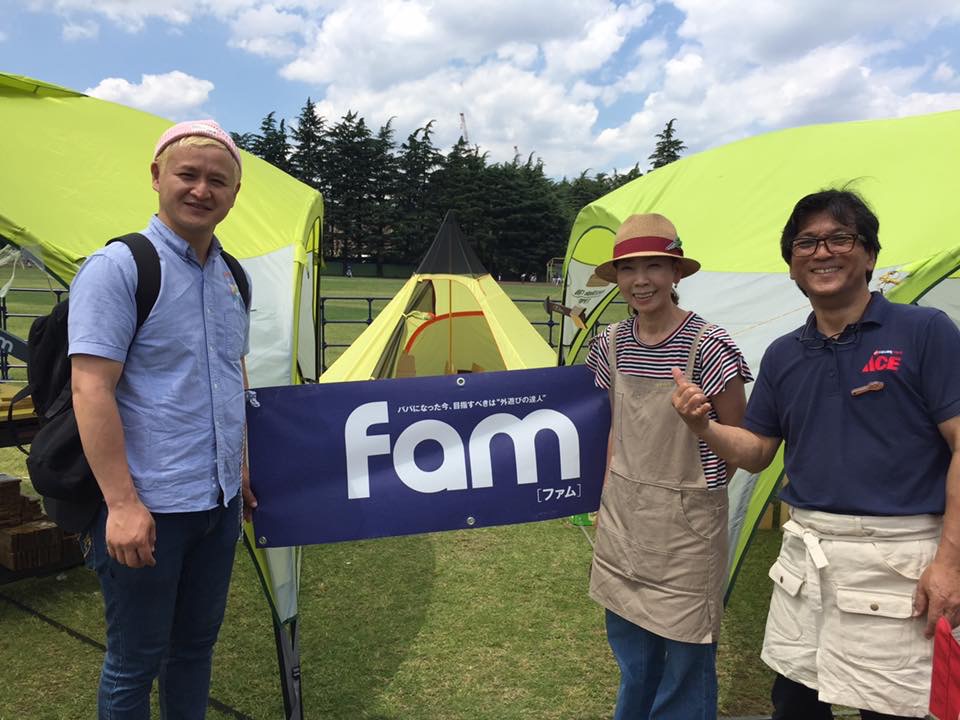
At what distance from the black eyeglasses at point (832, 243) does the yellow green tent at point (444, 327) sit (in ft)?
13.7

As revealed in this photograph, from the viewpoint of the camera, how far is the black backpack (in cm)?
165

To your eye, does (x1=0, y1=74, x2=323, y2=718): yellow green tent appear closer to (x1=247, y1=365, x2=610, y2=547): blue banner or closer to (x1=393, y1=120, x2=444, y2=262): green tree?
(x1=247, y1=365, x2=610, y2=547): blue banner

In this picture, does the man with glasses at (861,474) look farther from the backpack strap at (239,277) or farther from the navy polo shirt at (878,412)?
the backpack strap at (239,277)

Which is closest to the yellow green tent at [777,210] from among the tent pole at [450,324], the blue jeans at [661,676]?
the blue jeans at [661,676]

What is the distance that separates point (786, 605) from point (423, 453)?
48.9 inches

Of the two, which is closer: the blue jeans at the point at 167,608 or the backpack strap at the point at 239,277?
the blue jeans at the point at 167,608

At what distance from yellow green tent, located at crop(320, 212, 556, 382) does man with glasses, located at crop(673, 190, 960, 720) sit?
416 cm

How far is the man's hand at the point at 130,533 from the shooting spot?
63.6 inches

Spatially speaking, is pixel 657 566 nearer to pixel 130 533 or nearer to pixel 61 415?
pixel 130 533

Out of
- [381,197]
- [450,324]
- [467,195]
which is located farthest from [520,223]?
[450,324]

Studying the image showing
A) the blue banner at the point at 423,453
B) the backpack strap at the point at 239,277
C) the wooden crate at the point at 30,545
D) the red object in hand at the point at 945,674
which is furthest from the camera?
the wooden crate at the point at 30,545

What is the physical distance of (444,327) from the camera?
7.09 meters

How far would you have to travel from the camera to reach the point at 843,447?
168 centimetres

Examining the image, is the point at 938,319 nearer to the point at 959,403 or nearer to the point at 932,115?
the point at 959,403
